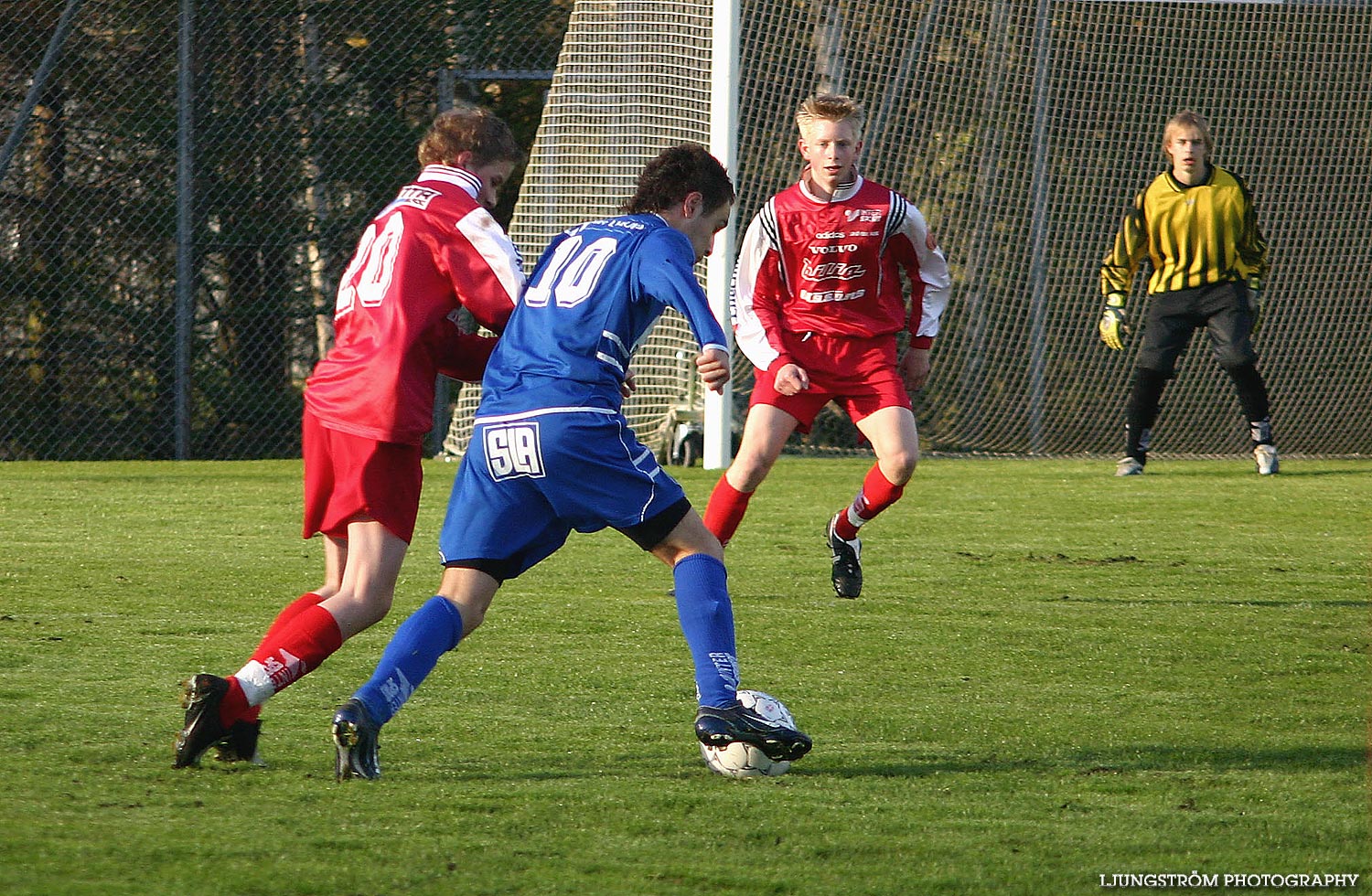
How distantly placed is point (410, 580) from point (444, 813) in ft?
10.8

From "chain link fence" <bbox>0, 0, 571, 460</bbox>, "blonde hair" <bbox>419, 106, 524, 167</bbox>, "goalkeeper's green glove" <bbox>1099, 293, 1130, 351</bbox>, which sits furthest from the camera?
"chain link fence" <bbox>0, 0, 571, 460</bbox>

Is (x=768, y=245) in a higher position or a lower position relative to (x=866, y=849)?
higher

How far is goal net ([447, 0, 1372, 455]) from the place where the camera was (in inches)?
467

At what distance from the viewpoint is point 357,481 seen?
361 centimetres

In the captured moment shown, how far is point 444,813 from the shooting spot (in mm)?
3113

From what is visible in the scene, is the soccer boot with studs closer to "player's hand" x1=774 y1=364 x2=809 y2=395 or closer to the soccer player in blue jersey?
"player's hand" x1=774 y1=364 x2=809 y2=395

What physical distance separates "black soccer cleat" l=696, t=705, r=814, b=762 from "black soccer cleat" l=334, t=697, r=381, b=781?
2.26 ft

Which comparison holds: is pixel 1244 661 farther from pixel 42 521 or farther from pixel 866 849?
pixel 42 521

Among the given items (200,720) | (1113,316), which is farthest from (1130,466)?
(200,720)

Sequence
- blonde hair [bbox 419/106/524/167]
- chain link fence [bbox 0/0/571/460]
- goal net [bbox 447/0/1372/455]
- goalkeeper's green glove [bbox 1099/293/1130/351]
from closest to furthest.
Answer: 1. blonde hair [bbox 419/106/524/167]
2. goalkeeper's green glove [bbox 1099/293/1130/351]
3. chain link fence [bbox 0/0/571/460]
4. goal net [bbox 447/0/1372/455]

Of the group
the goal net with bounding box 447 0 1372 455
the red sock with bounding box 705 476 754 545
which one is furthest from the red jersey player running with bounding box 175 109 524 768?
the goal net with bounding box 447 0 1372 455

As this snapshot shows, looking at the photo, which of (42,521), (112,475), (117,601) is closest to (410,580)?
(117,601)

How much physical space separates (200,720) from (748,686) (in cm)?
158

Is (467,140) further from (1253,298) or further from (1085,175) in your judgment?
(1085,175)
